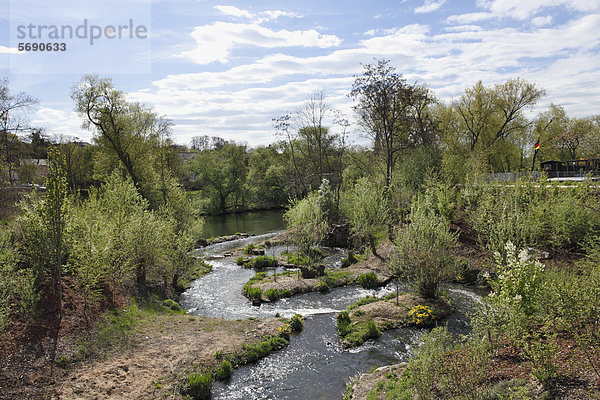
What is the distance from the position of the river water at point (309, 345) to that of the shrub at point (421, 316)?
47 cm

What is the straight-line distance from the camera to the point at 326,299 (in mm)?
19672

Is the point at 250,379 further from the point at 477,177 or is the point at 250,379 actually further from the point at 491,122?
the point at 491,122

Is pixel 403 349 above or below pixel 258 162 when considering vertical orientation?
below

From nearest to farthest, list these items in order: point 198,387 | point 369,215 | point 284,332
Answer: point 198,387 → point 284,332 → point 369,215

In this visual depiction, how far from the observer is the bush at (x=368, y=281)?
2136 centimetres

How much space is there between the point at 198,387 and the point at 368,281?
13.2 meters

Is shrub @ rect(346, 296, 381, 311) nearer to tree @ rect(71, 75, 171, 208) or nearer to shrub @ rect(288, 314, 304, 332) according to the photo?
shrub @ rect(288, 314, 304, 332)

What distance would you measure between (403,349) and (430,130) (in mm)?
29579

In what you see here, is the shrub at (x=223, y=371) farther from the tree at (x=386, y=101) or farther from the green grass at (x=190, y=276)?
the tree at (x=386, y=101)

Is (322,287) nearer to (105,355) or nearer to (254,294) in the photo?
(254,294)

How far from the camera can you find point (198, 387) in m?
10.7

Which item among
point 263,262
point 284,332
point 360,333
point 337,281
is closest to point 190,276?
point 263,262

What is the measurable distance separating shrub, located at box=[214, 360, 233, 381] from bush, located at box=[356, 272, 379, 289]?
11429 mm

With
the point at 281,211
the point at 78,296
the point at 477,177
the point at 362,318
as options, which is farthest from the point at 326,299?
the point at 281,211
